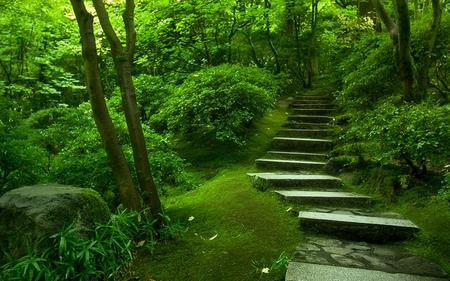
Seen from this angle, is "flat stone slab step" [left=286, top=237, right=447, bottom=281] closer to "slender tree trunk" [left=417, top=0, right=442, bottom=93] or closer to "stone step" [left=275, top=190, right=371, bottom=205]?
"stone step" [left=275, top=190, right=371, bottom=205]

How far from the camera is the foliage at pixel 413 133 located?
3494 mm

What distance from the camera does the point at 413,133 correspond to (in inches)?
147

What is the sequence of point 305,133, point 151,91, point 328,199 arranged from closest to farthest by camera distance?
point 328,199, point 305,133, point 151,91

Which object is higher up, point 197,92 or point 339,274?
point 197,92

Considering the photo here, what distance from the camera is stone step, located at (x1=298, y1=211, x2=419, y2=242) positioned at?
11.4 feet

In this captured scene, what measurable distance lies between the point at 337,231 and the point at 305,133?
4258 mm

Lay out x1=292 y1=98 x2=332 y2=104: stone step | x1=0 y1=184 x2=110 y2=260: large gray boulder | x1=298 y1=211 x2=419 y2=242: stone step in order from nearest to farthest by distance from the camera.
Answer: x1=0 y1=184 x2=110 y2=260: large gray boulder < x1=298 y1=211 x2=419 y2=242: stone step < x1=292 y1=98 x2=332 y2=104: stone step

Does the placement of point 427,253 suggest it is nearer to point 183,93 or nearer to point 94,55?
point 94,55

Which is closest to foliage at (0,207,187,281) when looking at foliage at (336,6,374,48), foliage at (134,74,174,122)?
foliage at (134,74,174,122)

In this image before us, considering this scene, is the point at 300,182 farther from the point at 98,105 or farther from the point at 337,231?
the point at 98,105

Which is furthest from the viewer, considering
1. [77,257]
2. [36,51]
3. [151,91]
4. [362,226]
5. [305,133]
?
[36,51]

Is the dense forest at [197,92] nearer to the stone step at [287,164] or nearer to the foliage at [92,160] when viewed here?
the foliage at [92,160]

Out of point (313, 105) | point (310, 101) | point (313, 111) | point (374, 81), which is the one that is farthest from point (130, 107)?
point (310, 101)

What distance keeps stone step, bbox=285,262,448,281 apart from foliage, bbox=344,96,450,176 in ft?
4.94
